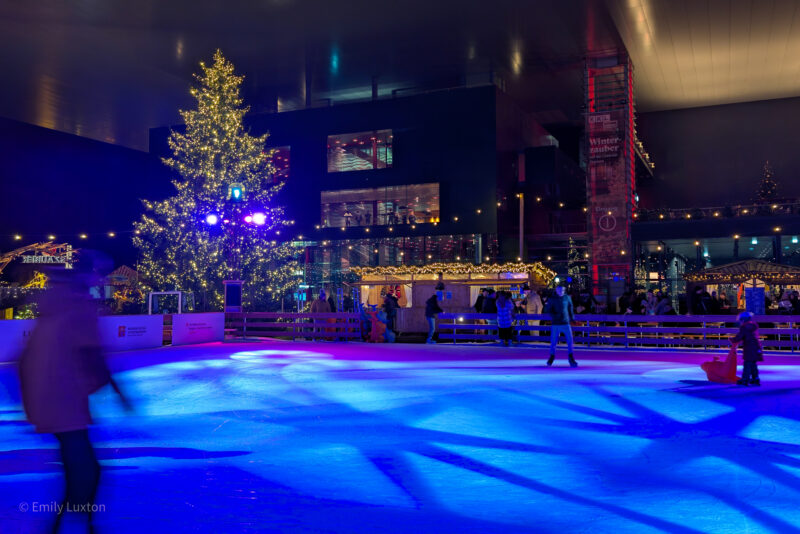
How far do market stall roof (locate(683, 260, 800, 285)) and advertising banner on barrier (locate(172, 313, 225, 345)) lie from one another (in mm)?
15077

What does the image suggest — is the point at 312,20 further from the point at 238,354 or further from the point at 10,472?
the point at 10,472

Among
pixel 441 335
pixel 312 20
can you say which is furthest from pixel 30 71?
pixel 441 335

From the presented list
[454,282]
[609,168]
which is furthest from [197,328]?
[609,168]

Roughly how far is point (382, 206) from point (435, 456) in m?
28.5

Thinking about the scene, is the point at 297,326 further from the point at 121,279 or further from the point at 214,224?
the point at 121,279

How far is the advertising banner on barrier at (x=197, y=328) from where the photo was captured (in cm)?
1834

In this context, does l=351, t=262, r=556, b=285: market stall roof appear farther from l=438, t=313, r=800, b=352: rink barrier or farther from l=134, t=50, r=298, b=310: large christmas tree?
l=134, t=50, r=298, b=310: large christmas tree

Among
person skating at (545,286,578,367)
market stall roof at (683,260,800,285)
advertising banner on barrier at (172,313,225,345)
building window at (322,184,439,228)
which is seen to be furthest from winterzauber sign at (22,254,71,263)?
market stall roof at (683,260,800,285)

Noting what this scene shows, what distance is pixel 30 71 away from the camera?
2058 cm

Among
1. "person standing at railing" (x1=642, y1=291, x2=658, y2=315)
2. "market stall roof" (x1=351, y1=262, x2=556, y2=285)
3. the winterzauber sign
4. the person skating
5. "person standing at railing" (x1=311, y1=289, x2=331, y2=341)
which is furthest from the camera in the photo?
the winterzauber sign

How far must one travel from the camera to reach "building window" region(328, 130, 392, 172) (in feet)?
111

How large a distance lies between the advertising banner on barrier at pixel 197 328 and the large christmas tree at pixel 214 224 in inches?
139

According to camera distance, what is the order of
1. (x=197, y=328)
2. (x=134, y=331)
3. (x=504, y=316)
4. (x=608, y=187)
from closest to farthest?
(x=134, y=331), (x=504, y=316), (x=197, y=328), (x=608, y=187)

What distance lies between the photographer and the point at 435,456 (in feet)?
18.8
